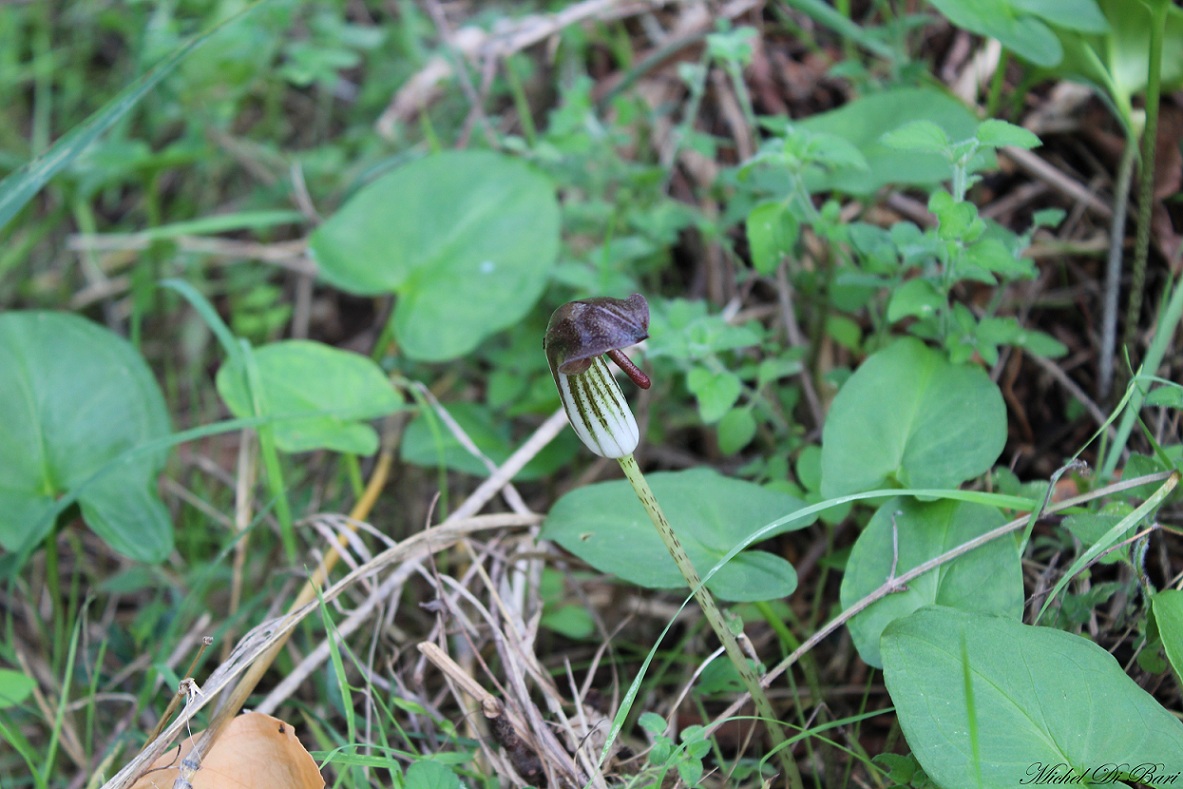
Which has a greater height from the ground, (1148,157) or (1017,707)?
(1148,157)

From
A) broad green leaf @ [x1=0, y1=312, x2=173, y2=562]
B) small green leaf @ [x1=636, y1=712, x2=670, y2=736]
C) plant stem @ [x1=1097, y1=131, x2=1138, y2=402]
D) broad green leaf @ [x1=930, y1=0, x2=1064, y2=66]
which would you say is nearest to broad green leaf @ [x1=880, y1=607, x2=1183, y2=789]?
small green leaf @ [x1=636, y1=712, x2=670, y2=736]

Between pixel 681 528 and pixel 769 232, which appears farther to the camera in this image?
pixel 769 232

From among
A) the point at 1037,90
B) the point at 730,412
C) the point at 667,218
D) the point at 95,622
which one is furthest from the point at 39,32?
the point at 1037,90

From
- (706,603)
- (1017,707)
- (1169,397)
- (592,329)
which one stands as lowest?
(1017,707)

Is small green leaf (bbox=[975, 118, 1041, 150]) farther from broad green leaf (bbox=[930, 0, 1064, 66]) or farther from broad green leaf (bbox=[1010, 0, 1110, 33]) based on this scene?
broad green leaf (bbox=[1010, 0, 1110, 33])

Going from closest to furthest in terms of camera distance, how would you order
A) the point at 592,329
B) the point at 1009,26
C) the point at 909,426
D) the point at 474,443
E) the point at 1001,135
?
the point at 592,329
the point at 1001,135
the point at 909,426
the point at 1009,26
the point at 474,443

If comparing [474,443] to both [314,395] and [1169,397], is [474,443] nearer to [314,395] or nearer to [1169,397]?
[314,395]

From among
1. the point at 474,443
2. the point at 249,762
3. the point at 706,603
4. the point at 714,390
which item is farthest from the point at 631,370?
the point at 474,443

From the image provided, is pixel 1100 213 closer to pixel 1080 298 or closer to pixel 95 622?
pixel 1080 298
